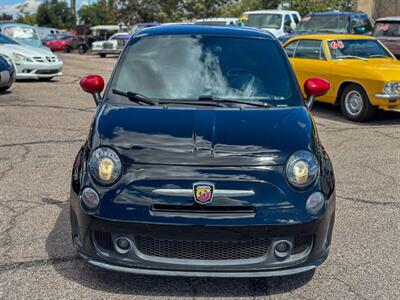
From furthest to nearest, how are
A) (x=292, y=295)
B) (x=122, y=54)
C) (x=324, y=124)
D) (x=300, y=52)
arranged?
(x=300, y=52), (x=324, y=124), (x=122, y=54), (x=292, y=295)

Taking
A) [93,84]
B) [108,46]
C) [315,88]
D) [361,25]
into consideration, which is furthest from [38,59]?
[108,46]

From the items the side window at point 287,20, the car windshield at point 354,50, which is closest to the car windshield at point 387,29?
the side window at point 287,20

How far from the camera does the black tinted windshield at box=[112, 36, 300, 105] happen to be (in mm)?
4258

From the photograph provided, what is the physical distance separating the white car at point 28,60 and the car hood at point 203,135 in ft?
38.1

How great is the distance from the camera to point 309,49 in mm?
11062

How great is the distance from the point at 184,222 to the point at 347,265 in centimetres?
146

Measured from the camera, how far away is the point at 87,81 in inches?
184

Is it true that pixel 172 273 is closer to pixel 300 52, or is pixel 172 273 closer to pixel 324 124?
pixel 324 124

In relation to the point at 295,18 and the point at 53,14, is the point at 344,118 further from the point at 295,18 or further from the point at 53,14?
the point at 53,14

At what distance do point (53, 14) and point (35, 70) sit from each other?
8935 centimetres

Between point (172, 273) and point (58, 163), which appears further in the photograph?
point (58, 163)

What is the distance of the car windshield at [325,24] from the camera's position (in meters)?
15.6

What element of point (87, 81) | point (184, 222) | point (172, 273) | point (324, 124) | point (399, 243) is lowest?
point (324, 124)

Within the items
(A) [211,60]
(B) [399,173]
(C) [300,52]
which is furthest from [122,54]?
(C) [300,52]
